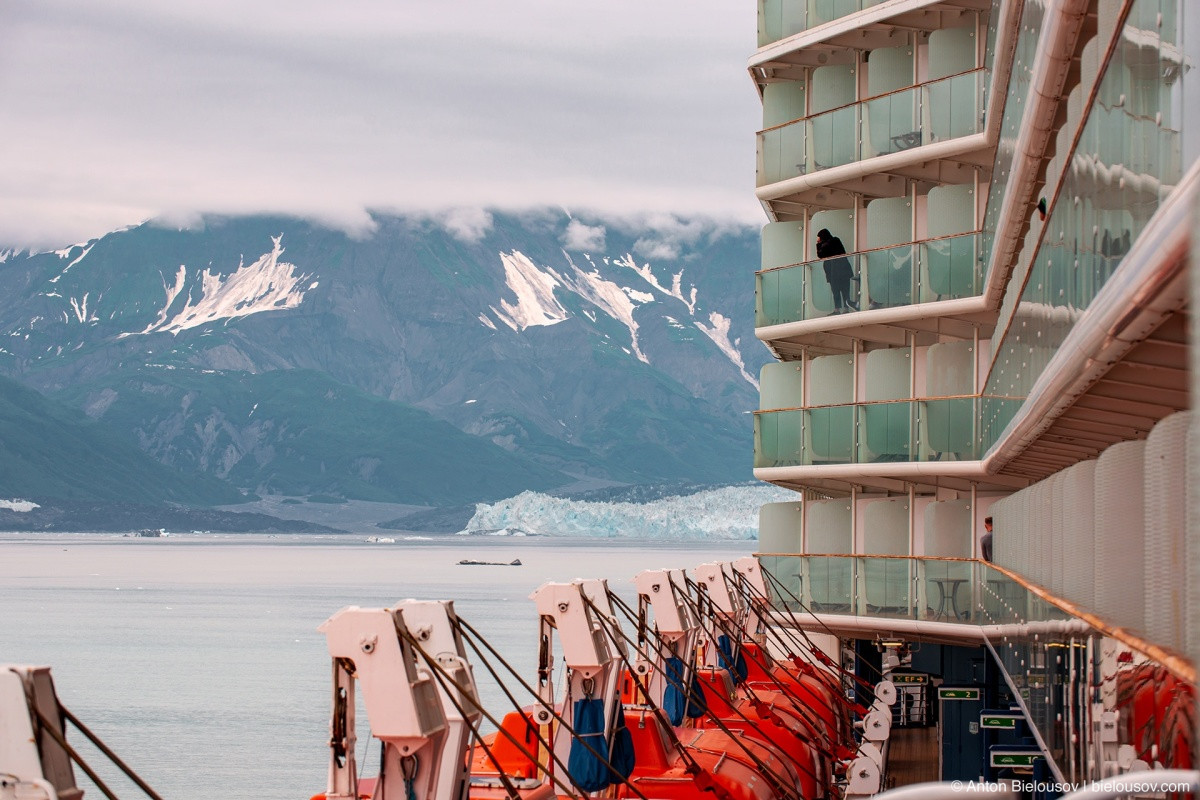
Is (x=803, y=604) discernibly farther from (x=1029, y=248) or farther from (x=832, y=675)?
(x=1029, y=248)

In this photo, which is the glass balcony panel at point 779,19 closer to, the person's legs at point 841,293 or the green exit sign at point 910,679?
the person's legs at point 841,293

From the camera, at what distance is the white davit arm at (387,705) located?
15.0 metres

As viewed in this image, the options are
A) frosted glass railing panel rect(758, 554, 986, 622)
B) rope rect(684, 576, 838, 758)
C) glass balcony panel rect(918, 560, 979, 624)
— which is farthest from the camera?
frosted glass railing panel rect(758, 554, 986, 622)

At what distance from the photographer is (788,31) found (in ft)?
121

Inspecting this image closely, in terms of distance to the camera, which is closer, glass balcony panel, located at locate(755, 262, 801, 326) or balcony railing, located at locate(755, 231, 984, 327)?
balcony railing, located at locate(755, 231, 984, 327)

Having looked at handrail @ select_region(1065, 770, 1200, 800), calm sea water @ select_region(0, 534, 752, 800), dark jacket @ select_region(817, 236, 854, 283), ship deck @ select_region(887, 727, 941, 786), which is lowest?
calm sea water @ select_region(0, 534, 752, 800)

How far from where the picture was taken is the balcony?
104 ft

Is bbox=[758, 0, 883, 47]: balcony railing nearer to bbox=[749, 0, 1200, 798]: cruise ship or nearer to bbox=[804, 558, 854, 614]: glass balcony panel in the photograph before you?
bbox=[749, 0, 1200, 798]: cruise ship

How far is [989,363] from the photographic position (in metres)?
32.9

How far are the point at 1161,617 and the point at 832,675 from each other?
102 feet

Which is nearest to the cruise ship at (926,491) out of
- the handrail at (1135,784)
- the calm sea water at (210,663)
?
the handrail at (1135,784)

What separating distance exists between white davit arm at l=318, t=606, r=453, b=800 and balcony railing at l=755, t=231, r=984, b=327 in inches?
758

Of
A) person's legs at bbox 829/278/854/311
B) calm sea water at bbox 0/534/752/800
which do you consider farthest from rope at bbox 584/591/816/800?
calm sea water at bbox 0/534/752/800

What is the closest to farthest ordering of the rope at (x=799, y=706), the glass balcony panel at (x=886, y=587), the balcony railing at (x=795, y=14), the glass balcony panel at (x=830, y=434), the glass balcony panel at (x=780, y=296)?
A: 1. the rope at (x=799, y=706)
2. the glass balcony panel at (x=886, y=587)
3. the glass balcony panel at (x=830, y=434)
4. the balcony railing at (x=795, y=14)
5. the glass balcony panel at (x=780, y=296)
